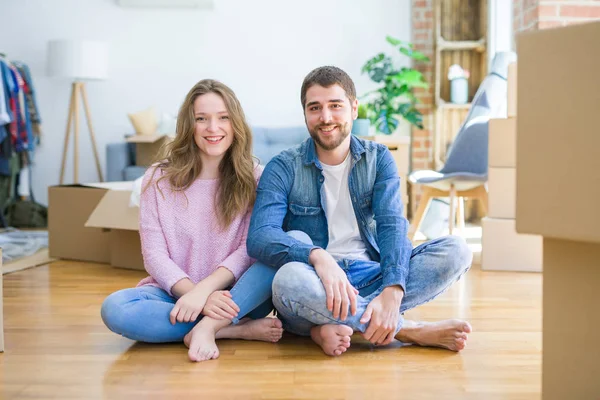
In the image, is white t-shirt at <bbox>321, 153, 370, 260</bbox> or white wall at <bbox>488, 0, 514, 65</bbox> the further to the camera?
white wall at <bbox>488, 0, 514, 65</bbox>

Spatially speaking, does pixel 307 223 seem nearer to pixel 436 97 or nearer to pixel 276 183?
pixel 276 183

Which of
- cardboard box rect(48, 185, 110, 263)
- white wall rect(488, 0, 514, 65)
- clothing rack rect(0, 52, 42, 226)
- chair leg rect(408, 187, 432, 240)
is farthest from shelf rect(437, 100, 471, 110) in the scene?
clothing rack rect(0, 52, 42, 226)

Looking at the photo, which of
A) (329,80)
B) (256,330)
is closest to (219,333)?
(256,330)

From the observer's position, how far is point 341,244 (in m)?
2.06

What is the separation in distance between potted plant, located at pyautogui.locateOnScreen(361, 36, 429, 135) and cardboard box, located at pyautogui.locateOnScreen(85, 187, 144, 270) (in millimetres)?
2370

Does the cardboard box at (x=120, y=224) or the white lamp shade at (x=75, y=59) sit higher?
the white lamp shade at (x=75, y=59)

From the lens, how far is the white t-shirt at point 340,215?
206cm

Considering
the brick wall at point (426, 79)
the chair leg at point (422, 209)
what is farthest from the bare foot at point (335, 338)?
the brick wall at point (426, 79)

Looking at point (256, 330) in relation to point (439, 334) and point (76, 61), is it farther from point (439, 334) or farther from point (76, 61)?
point (76, 61)

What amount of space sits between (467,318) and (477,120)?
187cm

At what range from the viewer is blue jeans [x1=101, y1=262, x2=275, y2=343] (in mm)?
1969

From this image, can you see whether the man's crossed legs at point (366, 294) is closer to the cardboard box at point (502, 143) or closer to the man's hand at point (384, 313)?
the man's hand at point (384, 313)

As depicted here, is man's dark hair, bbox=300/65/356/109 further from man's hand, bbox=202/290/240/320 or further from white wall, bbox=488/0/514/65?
white wall, bbox=488/0/514/65

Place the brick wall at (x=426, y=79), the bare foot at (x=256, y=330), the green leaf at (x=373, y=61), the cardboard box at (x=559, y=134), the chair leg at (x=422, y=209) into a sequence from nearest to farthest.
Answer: the cardboard box at (x=559, y=134) < the bare foot at (x=256, y=330) < the chair leg at (x=422, y=209) < the green leaf at (x=373, y=61) < the brick wall at (x=426, y=79)
